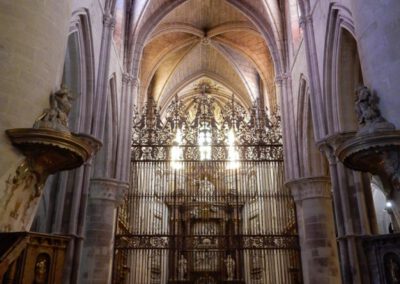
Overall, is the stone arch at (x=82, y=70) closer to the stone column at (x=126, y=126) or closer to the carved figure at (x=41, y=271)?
the stone column at (x=126, y=126)

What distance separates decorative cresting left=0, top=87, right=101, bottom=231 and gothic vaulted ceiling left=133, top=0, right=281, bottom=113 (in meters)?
11.4

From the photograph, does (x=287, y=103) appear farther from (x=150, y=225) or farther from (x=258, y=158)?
(x=150, y=225)

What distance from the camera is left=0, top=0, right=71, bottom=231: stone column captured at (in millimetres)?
7398

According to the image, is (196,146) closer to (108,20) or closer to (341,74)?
(108,20)

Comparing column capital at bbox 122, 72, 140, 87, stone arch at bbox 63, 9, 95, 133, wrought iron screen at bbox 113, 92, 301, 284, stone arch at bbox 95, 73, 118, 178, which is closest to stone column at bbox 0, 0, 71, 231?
stone arch at bbox 63, 9, 95, 133

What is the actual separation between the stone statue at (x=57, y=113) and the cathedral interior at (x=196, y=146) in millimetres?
24

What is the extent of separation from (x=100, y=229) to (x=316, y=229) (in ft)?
22.5

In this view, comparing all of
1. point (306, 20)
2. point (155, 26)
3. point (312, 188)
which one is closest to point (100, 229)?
point (312, 188)

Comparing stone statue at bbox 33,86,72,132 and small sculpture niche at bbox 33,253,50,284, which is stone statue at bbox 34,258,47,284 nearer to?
small sculpture niche at bbox 33,253,50,284

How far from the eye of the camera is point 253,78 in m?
26.9

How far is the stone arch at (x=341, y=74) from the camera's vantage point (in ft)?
38.7

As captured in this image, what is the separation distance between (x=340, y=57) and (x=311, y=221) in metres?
5.61

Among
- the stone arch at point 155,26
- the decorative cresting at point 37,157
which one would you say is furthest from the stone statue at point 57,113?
the stone arch at point 155,26

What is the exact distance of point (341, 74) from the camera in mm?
12023
